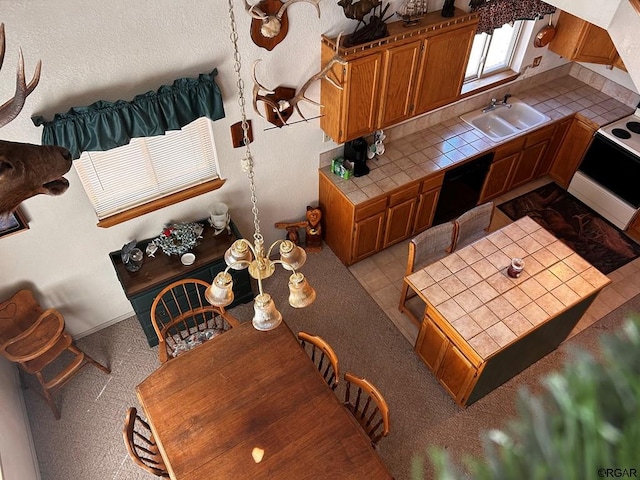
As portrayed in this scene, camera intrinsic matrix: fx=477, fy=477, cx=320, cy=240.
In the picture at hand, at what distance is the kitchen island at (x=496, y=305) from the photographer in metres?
3.47

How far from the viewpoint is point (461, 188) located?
513 centimetres

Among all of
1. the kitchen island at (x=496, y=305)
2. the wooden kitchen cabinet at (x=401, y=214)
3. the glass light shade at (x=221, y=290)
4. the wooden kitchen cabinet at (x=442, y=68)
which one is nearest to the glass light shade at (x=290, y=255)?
the glass light shade at (x=221, y=290)

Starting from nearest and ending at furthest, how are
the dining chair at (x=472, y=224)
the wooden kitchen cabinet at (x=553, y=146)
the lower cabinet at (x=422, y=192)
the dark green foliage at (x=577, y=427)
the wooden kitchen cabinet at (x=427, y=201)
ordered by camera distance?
the dark green foliage at (x=577, y=427)
the dining chair at (x=472, y=224)
the lower cabinet at (x=422, y=192)
the wooden kitchen cabinet at (x=427, y=201)
the wooden kitchen cabinet at (x=553, y=146)

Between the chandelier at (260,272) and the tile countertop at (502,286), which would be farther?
the tile countertop at (502,286)

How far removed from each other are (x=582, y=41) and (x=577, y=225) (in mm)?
1939

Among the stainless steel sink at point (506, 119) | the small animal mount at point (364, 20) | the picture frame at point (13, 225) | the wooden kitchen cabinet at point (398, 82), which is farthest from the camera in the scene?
the stainless steel sink at point (506, 119)

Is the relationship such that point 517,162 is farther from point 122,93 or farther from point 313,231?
point 122,93

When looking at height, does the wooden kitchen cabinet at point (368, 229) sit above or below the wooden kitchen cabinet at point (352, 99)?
below

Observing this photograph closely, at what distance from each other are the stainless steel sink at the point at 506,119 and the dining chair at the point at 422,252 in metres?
1.55

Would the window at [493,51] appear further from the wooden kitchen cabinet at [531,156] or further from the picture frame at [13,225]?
the picture frame at [13,225]

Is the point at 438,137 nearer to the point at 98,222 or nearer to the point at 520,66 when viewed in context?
the point at 520,66

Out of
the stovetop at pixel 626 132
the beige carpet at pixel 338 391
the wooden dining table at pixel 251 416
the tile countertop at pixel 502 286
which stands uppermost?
the stovetop at pixel 626 132

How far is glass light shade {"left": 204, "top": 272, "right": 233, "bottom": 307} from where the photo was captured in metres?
2.32

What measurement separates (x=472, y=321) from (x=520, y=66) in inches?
131
